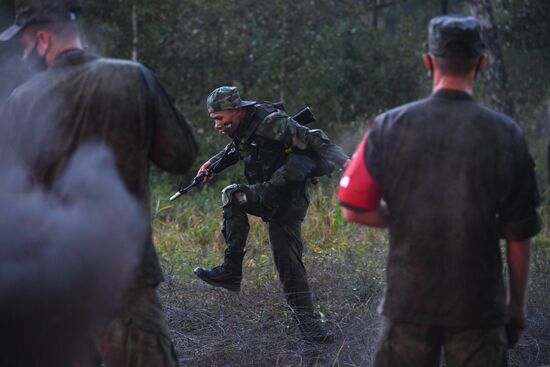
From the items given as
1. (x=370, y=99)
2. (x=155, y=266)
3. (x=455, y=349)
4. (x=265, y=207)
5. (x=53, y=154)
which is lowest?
(x=370, y=99)

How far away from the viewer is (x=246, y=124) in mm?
6207

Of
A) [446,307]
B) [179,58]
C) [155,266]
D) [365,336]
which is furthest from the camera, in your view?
[179,58]

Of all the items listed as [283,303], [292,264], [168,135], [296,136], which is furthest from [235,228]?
[168,135]

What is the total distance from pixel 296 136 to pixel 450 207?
2826 millimetres

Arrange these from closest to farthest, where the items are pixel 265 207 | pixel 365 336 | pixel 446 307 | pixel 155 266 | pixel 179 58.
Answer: pixel 446 307 < pixel 155 266 < pixel 365 336 < pixel 265 207 < pixel 179 58

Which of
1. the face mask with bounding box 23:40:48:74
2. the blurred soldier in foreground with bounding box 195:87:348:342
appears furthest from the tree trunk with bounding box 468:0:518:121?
the face mask with bounding box 23:40:48:74

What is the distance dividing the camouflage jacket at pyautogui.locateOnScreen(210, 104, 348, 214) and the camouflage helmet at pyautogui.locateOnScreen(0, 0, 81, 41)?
100 inches

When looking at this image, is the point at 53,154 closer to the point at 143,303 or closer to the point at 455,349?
the point at 143,303

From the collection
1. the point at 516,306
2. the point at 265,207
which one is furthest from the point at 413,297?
the point at 265,207

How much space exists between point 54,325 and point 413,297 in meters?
1.38

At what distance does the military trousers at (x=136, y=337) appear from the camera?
348 cm

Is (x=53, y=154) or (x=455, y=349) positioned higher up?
(x=53, y=154)

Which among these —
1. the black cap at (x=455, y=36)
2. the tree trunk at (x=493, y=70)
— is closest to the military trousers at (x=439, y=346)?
the black cap at (x=455, y=36)

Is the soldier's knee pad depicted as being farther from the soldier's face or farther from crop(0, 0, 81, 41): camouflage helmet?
crop(0, 0, 81, 41): camouflage helmet
